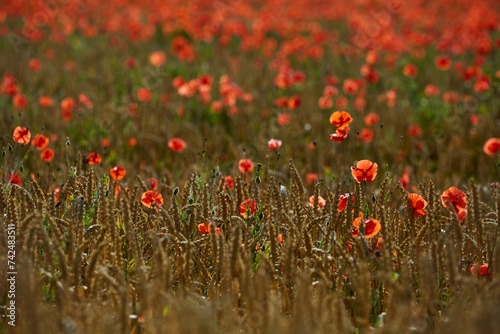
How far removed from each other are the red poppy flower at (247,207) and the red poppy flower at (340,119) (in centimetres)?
Result: 52

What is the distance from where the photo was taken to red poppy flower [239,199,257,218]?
2.11 metres

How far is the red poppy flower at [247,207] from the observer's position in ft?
6.91

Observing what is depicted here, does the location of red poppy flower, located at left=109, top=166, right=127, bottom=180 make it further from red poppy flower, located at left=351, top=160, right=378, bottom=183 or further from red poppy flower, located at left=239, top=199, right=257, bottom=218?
red poppy flower, located at left=351, top=160, right=378, bottom=183

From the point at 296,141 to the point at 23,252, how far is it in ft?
9.17

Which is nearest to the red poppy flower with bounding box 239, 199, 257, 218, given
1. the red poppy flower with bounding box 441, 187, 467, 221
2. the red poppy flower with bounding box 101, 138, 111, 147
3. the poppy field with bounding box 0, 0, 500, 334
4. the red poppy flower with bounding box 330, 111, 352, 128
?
the poppy field with bounding box 0, 0, 500, 334

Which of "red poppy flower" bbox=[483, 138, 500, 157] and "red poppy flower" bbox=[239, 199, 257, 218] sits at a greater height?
"red poppy flower" bbox=[483, 138, 500, 157]

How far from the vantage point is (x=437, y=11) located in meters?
10.6

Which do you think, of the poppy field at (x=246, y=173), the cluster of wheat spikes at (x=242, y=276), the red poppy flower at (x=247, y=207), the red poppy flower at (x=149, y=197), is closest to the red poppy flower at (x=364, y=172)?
the poppy field at (x=246, y=173)

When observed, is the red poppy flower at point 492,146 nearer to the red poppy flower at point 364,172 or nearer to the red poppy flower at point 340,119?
the red poppy flower at point 340,119

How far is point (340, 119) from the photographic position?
96.7 inches

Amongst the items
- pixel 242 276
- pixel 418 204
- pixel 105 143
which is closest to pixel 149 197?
pixel 242 276

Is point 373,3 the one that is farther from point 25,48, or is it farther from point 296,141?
point 296,141

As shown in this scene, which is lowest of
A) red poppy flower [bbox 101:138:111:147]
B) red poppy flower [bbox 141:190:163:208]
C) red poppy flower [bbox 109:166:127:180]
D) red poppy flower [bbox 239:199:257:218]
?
red poppy flower [bbox 239:199:257:218]

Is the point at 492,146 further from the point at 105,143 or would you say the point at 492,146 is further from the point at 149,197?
the point at 105,143
